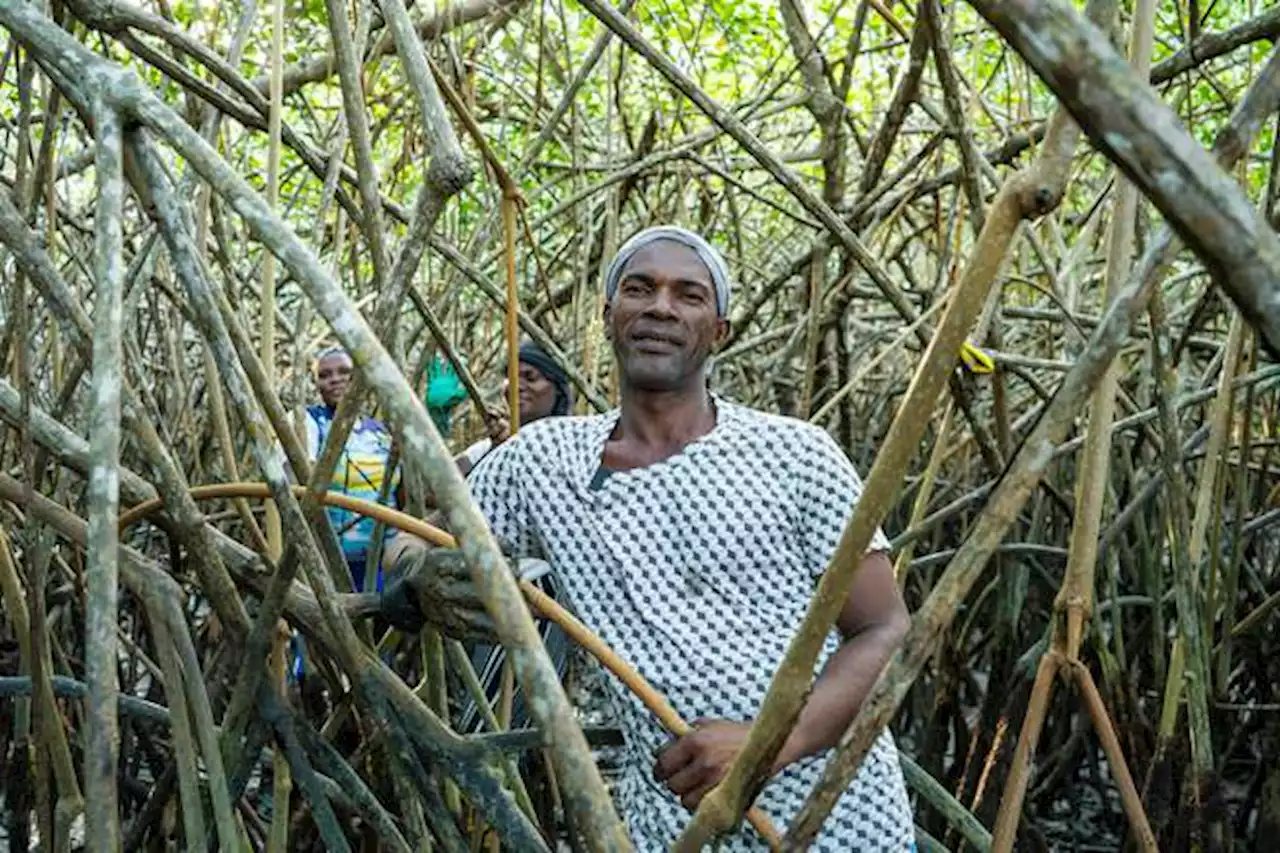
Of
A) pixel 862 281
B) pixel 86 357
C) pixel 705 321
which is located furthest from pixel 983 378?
pixel 86 357

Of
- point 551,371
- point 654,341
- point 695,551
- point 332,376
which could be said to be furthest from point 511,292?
point 332,376

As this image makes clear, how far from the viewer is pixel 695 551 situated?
5.07 ft

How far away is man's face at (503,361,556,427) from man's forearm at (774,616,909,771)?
5.32ft

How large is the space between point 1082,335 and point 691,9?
9.31 feet

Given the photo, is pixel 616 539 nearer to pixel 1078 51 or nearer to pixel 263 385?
pixel 263 385

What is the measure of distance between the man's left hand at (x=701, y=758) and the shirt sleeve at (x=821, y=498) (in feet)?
0.72

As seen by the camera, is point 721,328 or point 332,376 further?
point 332,376

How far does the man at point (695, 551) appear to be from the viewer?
1.50 meters

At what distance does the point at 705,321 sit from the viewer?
1674mm

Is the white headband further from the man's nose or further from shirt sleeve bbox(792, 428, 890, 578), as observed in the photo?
shirt sleeve bbox(792, 428, 890, 578)

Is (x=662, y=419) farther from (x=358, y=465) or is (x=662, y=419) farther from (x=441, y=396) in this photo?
(x=358, y=465)

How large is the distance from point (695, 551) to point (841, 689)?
189mm

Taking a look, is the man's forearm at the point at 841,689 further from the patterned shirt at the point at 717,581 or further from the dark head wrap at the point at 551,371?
the dark head wrap at the point at 551,371

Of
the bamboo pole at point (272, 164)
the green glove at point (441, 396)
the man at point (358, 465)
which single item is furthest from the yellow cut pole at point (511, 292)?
the man at point (358, 465)
